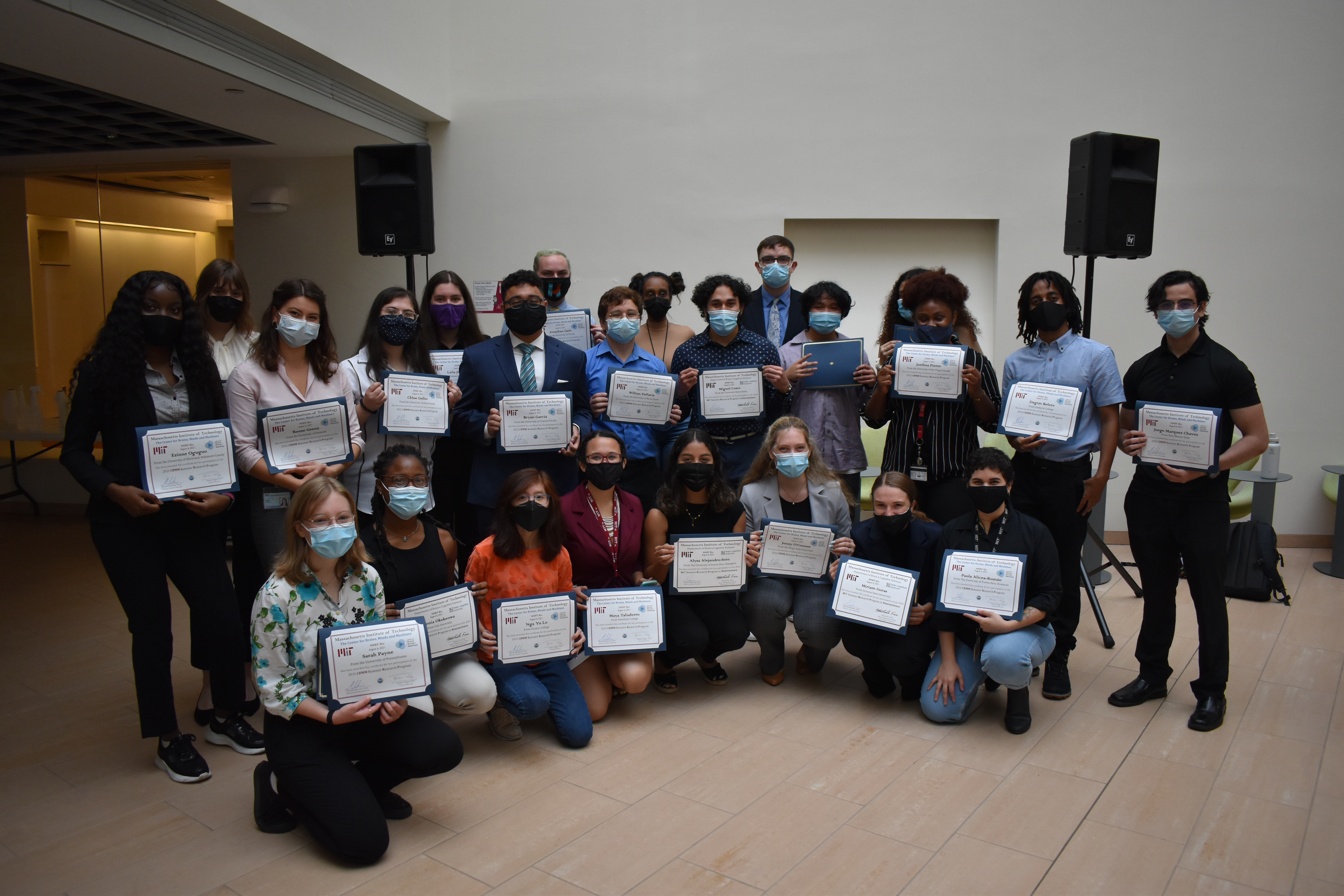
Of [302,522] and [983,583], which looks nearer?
[302,522]

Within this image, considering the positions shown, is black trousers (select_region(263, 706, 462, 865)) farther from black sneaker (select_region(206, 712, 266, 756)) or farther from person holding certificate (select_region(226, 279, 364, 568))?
person holding certificate (select_region(226, 279, 364, 568))

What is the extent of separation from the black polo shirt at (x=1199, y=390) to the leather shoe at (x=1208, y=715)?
0.81 m

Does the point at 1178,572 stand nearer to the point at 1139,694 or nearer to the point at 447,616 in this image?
the point at 1139,694

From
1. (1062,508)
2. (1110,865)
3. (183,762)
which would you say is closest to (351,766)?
(183,762)

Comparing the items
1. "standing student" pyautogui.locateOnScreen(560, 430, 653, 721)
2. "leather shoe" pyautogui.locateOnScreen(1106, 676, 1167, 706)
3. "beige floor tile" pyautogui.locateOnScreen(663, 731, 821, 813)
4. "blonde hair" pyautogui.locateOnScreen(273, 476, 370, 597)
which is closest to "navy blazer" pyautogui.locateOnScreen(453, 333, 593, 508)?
"standing student" pyautogui.locateOnScreen(560, 430, 653, 721)

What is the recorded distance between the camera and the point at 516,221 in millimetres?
7305

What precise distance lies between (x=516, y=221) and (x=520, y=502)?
176 inches

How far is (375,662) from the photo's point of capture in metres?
2.64

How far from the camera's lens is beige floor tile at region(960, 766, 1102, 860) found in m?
2.71

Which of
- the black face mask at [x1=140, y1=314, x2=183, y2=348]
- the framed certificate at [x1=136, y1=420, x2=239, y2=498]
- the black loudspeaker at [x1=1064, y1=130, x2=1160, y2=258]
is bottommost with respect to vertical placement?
the framed certificate at [x1=136, y1=420, x2=239, y2=498]

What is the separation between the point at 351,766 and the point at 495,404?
63.1 inches

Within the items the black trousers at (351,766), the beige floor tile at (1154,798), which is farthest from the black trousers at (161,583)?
the beige floor tile at (1154,798)

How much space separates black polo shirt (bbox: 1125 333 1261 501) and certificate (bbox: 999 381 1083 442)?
287 mm

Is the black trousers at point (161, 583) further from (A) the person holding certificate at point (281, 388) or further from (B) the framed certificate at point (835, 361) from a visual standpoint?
(B) the framed certificate at point (835, 361)
